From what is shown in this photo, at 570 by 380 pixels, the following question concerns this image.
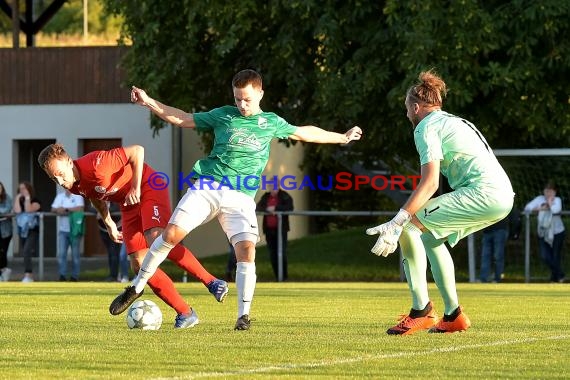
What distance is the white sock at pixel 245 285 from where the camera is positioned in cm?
1067

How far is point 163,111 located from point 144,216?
92cm

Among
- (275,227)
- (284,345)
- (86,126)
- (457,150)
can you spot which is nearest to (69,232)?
(275,227)

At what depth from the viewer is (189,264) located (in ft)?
36.6

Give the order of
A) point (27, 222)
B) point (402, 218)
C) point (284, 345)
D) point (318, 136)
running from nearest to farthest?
point (284, 345) → point (402, 218) → point (318, 136) → point (27, 222)

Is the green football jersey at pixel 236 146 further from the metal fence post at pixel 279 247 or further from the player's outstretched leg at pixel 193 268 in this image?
the metal fence post at pixel 279 247

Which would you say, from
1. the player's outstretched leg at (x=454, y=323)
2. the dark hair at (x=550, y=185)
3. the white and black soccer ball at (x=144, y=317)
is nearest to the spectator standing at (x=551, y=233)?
the dark hair at (x=550, y=185)

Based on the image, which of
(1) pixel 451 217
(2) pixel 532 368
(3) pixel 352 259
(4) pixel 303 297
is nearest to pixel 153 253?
(1) pixel 451 217

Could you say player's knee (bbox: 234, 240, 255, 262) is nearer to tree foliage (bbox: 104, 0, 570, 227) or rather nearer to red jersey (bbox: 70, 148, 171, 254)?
red jersey (bbox: 70, 148, 171, 254)

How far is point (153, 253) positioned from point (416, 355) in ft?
9.00

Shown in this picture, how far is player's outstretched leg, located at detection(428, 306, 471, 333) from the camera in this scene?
10.1 metres

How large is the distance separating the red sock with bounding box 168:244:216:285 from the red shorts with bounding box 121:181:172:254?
0.25 meters

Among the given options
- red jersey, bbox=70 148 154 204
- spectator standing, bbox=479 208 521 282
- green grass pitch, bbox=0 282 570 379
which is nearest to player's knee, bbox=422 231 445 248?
green grass pitch, bbox=0 282 570 379

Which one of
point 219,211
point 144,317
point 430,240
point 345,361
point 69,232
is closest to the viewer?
point 345,361

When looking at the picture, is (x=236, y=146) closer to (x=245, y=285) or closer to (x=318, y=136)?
(x=318, y=136)
